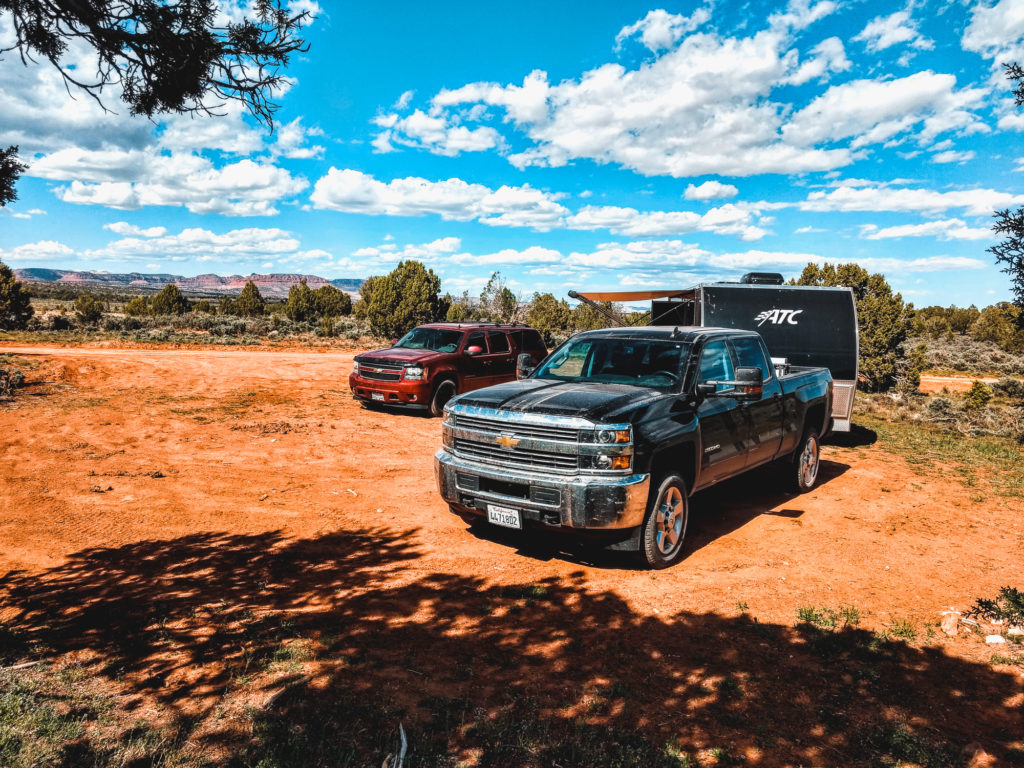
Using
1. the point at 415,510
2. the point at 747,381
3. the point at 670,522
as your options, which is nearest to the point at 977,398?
the point at 747,381

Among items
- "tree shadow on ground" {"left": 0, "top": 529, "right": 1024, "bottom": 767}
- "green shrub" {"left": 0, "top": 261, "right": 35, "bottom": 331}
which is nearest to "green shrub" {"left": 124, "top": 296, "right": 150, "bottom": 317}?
"green shrub" {"left": 0, "top": 261, "right": 35, "bottom": 331}

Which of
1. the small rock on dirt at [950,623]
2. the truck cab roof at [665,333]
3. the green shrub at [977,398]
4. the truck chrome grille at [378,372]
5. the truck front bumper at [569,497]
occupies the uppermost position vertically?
the truck cab roof at [665,333]

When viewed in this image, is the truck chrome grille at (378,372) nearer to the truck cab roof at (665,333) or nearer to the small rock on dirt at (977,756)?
the truck cab roof at (665,333)

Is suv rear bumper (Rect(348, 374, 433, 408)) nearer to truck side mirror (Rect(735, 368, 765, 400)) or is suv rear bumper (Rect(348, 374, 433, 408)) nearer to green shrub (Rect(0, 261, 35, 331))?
truck side mirror (Rect(735, 368, 765, 400))

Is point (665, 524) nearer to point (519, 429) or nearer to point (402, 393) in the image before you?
point (519, 429)

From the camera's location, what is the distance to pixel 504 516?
5.18 metres

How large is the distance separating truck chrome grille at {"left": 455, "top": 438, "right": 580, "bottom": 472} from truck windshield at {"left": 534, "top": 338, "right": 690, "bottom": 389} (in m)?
1.34

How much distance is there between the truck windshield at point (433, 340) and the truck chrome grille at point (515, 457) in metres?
7.59

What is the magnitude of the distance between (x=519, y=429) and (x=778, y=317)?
26.6 ft

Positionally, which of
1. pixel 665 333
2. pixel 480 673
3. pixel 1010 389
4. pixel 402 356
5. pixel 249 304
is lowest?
pixel 1010 389

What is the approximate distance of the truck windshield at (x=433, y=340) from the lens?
1304cm

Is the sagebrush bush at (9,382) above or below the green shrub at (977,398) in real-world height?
above

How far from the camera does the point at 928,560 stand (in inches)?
230

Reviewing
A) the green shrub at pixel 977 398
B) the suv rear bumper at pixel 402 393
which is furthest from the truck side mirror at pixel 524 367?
the green shrub at pixel 977 398
